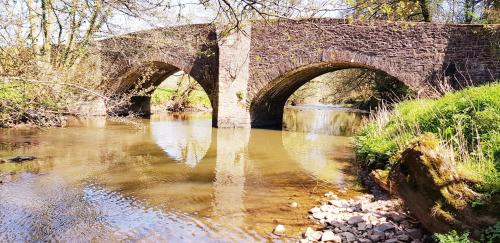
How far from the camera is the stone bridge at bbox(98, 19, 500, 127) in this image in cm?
1107

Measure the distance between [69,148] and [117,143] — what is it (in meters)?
1.46

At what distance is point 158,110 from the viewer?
23078mm

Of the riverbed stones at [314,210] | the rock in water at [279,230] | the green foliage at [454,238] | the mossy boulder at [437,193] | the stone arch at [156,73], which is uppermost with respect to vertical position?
the stone arch at [156,73]

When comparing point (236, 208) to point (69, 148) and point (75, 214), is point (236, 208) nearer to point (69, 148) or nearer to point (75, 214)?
point (75, 214)

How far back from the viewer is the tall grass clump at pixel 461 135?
385 centimetres

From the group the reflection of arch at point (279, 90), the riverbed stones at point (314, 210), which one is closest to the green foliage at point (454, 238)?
the riverbed stones at point (314, 210)

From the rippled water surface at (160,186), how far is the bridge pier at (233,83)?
2370 millimetres

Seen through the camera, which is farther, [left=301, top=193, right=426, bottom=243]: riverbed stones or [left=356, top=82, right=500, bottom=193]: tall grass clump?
[left=301, top=193, right=426, bottom=243]: riverbed stones

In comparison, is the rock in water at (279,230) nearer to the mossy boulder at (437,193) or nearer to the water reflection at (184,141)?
the mossy boulder at (437,193)

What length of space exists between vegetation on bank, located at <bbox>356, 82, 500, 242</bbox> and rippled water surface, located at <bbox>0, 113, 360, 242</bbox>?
0.91 meters

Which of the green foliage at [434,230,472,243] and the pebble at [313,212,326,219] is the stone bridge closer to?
the pebble at [313,212,326,219]

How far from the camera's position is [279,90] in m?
16.3

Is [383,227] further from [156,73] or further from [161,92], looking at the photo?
[161,92]

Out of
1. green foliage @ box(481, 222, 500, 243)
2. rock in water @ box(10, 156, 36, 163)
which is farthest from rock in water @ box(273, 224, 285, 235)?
rock in water @ box(10, 156, 36, 163)
